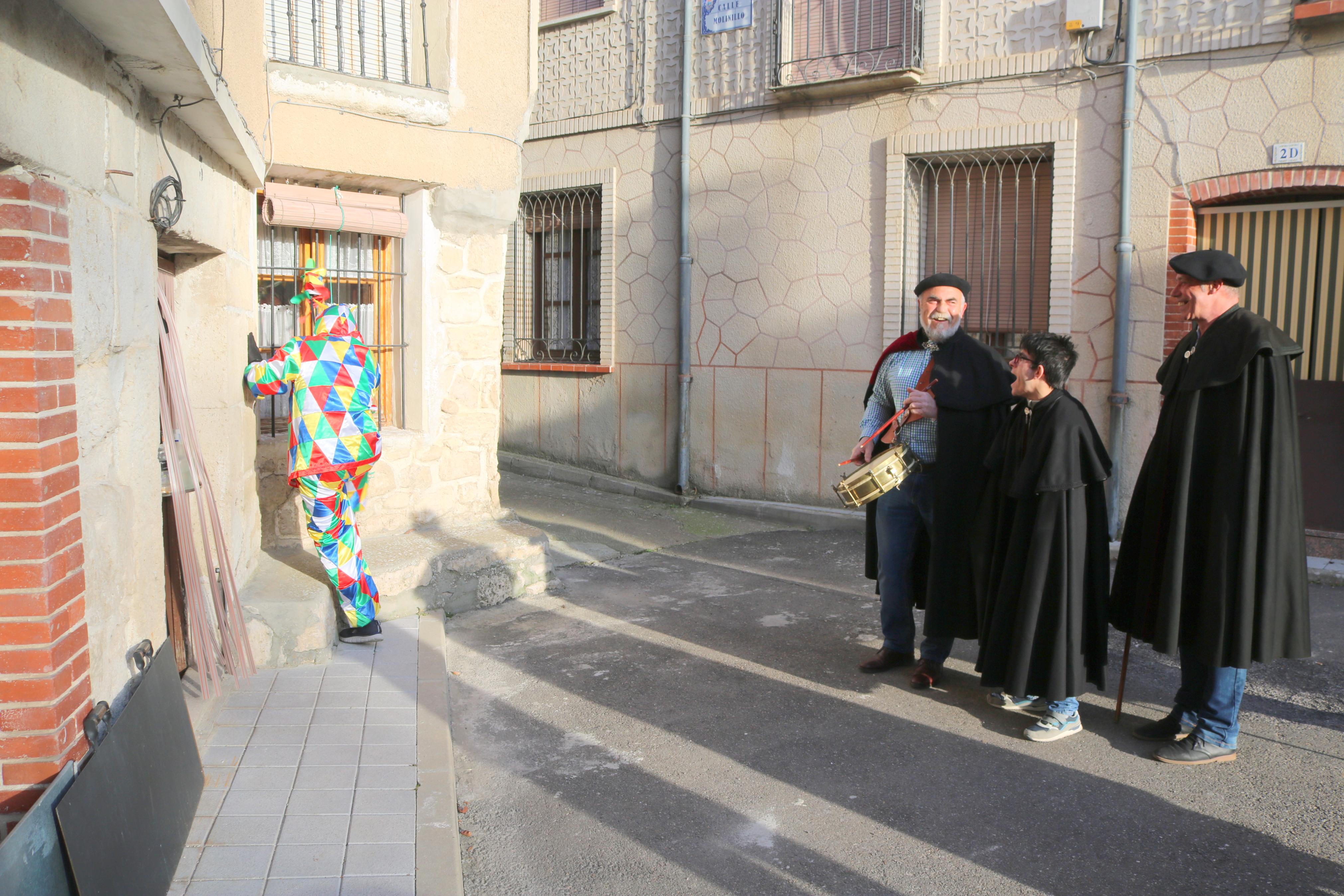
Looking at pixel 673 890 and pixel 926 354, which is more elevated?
pixel 926 354

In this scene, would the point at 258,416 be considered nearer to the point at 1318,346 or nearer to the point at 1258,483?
the point at 1258,483

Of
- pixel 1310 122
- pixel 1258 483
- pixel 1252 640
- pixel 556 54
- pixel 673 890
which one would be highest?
pixel 556 54

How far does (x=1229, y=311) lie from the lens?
406 cm

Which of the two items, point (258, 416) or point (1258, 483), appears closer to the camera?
point (1258, 483)

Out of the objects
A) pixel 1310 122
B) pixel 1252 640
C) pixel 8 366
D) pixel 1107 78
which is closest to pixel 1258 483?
pixel 1252 640

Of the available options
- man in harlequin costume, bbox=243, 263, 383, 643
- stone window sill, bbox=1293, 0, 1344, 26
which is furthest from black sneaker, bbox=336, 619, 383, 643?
stone window sill, bbox=1293, 0, 1344, 26

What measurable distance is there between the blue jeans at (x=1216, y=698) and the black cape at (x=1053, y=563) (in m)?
0.34

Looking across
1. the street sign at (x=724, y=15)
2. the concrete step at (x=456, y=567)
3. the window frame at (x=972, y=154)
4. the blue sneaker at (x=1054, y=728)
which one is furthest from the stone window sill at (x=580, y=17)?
the blue sneaker at (x=1054, y=728)

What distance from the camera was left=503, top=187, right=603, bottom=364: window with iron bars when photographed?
11359 mm

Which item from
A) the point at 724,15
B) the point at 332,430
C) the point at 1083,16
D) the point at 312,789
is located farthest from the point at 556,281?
the point at 312,789

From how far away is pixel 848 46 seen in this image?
9.20 metres

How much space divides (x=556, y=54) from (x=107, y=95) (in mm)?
8619

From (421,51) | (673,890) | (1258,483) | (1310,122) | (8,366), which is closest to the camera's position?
(8,366)

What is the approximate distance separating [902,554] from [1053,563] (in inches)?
34.7
